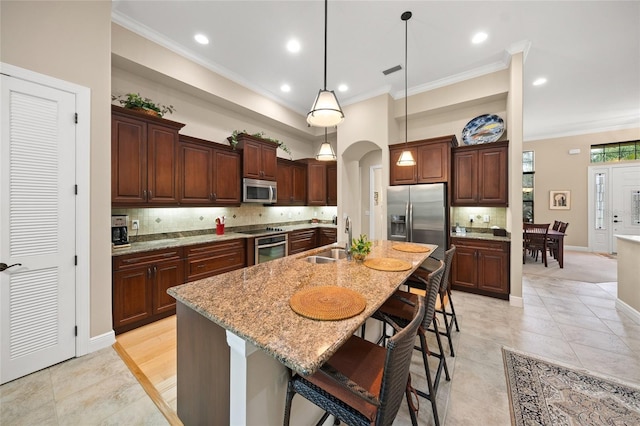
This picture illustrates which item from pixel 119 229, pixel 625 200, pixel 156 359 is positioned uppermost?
pixel 625 200

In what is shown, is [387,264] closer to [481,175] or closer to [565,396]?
[565,396]

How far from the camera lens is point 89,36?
2.25m

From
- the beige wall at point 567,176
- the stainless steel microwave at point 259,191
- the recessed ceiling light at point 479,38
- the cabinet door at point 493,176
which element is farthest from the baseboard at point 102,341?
the beige wall at point 567,176

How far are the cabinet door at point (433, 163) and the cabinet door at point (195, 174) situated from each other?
A: 360cm

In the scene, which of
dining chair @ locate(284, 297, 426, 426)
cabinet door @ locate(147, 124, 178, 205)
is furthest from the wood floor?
cabinet door @ locate(147, 124, 178, 205)

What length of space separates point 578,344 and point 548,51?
12.8 feet

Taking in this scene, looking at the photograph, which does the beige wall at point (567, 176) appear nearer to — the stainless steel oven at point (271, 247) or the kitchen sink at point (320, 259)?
the stainless steel oven at point (271, 247)

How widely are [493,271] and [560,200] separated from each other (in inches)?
242

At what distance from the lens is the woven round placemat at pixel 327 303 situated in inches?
42.7

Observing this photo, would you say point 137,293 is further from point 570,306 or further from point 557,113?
point 557,113

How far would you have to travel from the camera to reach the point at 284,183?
5125 millimetres

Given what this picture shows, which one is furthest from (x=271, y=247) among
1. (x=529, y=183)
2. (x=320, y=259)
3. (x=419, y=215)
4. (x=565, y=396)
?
(x=529, y=183)

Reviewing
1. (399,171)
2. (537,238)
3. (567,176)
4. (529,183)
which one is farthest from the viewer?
(529,183)

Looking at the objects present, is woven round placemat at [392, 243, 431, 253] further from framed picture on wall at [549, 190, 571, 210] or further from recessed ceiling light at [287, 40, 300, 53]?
framed picture on wall at [549, 190, 571, 210]
